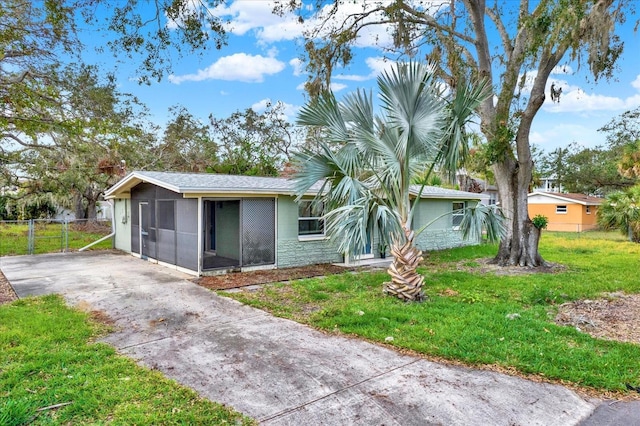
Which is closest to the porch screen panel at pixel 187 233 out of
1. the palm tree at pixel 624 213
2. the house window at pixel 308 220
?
the house window at pixel 308 220

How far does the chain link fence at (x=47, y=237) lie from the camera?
43.0ft

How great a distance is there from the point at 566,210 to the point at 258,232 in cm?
2465

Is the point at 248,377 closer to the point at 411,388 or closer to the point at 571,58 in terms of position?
the point at 411,388

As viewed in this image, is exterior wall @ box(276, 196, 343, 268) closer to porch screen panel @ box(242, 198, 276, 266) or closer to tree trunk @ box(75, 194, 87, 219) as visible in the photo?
porch screen panel @ box(242, 198, 276, 266)

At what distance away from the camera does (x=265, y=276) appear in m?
9.05

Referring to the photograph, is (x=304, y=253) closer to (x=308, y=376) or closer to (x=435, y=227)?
(x=435, y=227)

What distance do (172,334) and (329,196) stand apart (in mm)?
3671

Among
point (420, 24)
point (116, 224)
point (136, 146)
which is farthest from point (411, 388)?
point (136, 146)

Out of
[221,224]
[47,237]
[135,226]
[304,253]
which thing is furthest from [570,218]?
[47,237]

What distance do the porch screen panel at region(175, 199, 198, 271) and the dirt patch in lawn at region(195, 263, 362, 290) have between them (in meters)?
0.80

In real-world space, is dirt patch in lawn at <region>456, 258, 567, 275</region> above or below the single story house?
below

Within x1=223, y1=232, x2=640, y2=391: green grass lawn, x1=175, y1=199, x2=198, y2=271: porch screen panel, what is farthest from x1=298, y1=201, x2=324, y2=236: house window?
x1=175, y1=199, x2=198, y2=271: porch screen panel

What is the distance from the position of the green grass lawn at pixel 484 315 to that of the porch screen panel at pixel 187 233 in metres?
2.51

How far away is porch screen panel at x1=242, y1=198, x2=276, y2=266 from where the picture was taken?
955 cm
